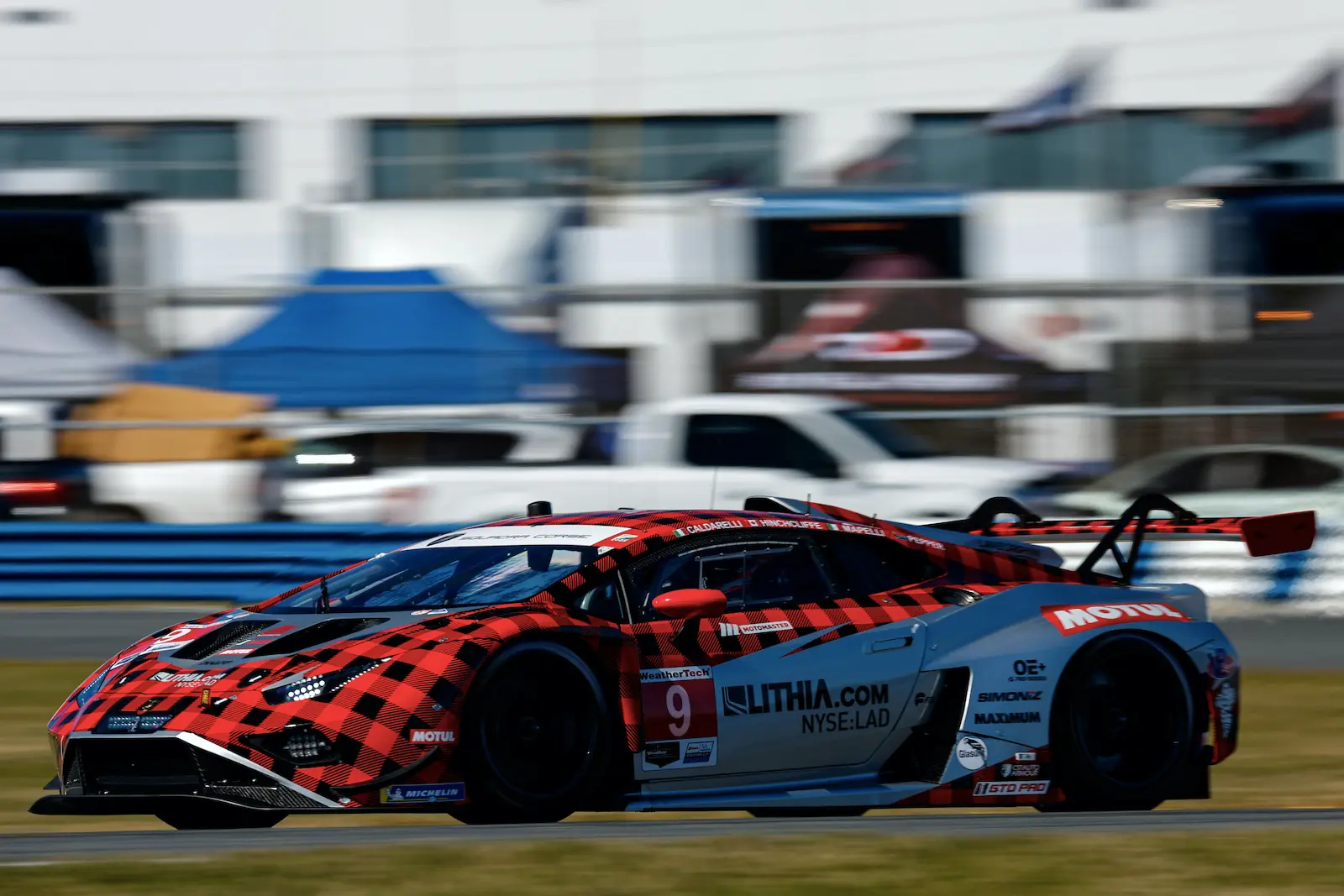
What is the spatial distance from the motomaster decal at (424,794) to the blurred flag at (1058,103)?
41.8 ft

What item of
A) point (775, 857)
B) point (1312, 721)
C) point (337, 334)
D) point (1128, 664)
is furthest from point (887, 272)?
point (775, 857)

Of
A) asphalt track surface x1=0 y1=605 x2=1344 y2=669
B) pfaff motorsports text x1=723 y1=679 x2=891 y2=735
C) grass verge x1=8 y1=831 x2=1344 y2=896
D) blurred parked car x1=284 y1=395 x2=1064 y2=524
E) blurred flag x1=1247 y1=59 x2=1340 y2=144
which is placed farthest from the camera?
blurred flag x1=1247 y1=59 x2=1340 y2=144

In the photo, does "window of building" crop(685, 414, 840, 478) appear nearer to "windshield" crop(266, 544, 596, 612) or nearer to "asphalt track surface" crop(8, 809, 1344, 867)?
"windshield" crop(266, 544, 596, 612)

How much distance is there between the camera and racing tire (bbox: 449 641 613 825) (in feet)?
18.2

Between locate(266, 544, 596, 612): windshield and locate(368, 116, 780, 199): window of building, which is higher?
locate(368, 116, 780, 199): window of building

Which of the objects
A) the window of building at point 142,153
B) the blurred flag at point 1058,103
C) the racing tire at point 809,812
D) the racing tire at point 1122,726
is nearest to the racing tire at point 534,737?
the racing tire at point 809,812

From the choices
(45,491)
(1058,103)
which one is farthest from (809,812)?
(1058,103)

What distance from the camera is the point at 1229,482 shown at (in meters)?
12.9

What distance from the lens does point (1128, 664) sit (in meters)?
6.68

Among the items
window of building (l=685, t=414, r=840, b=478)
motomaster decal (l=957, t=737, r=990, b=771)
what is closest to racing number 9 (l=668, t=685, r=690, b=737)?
motomaster decal (l=957, t=737, r=990, b=771)

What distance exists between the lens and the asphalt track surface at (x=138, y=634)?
10953 millimetres

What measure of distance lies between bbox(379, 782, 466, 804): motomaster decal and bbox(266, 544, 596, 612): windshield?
620 millimetres

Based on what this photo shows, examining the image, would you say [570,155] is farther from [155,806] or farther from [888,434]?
[155,806]

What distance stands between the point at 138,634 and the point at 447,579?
6.20 metres
